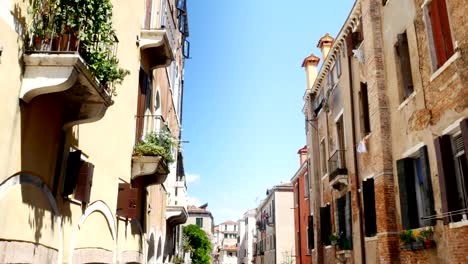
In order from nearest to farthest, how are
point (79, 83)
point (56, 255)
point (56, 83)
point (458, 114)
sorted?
1. point (56, 83)
2. point (79, 83)
3. point (56, 255)
4. point (458, 114)

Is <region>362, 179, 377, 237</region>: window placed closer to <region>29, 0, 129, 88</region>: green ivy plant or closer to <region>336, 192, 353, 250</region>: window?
<region>336, 192, 353, 250</region>: window

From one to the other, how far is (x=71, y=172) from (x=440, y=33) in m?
7.69

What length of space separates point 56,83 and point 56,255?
2.44 meters

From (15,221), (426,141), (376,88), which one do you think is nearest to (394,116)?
(376,88)

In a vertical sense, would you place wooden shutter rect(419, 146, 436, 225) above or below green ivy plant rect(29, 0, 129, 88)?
below

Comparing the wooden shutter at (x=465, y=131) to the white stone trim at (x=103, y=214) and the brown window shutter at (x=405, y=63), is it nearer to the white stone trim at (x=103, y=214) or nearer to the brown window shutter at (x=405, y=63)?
the brown window shutter at (x=405, y=63)

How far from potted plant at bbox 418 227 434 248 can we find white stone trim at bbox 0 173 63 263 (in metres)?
7.14

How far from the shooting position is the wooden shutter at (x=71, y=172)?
5.77m

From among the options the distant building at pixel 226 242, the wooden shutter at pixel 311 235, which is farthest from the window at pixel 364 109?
the distant building at pixel 226 242

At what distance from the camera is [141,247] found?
1059 centimetres

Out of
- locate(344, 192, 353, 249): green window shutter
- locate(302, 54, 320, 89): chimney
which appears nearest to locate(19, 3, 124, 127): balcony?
locate(344, 192, 353, 249): green window shutter

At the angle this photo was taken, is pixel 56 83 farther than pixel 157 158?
No

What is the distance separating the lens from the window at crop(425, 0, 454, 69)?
8.46 m

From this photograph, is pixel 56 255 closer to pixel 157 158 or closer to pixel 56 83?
pixel 56 83
